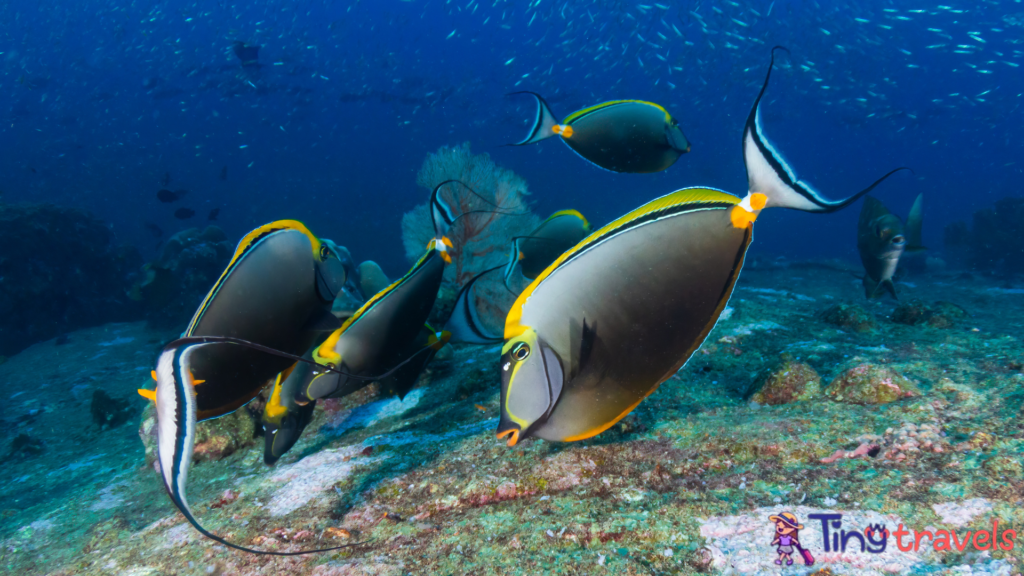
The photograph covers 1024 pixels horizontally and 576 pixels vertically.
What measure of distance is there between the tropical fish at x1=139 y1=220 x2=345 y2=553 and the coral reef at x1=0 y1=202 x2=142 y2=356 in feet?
53.6

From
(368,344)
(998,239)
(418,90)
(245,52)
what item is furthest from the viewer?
(418,90)

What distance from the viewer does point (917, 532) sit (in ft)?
4.25

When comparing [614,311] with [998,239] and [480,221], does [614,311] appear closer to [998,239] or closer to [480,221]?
[480,221]

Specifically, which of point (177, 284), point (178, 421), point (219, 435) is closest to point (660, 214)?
point (178, 421)

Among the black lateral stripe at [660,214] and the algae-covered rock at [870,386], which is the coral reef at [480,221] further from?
the black lateral stripe at [660,214]

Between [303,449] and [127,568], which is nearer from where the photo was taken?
[127,568]

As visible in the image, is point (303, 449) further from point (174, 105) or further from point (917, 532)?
point (174, 105)

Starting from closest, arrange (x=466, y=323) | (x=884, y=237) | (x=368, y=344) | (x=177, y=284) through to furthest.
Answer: (x=368, y=344) < (x=466, y=323) < (x=884, y=237) < (x=177, y=284)

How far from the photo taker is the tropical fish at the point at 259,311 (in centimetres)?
165

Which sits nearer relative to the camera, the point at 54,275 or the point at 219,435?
the point at 219,435

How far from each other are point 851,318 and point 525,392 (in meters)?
4.44

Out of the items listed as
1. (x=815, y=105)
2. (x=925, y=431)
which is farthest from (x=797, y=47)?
(x=925, y=431)

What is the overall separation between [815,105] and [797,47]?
21824 millimetres

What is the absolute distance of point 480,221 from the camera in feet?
20.7
